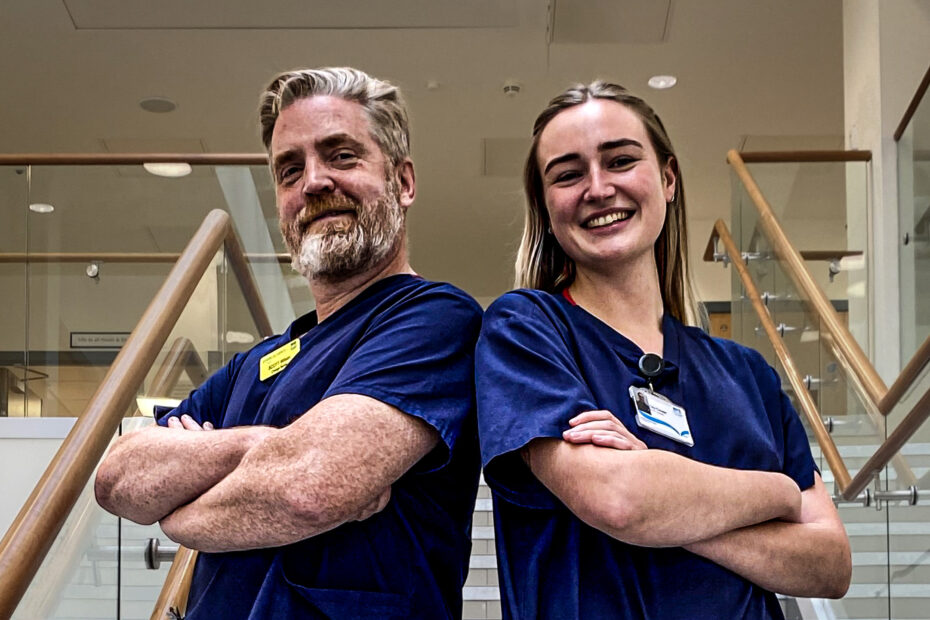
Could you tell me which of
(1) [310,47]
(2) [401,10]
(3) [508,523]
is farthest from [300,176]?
(1) [310,47]

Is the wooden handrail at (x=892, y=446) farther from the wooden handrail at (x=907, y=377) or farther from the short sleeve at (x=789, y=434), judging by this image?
the short sleeve at (x=789, y=434)

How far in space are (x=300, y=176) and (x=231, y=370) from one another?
0.34 meters

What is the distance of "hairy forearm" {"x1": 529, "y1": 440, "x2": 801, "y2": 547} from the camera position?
139 cm

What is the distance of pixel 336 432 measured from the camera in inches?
59.4

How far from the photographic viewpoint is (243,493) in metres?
1.52

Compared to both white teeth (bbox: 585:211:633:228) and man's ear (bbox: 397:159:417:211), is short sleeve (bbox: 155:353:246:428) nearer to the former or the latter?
man's ear (bbox: 397:159:417:211)

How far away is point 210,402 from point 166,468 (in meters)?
0.28

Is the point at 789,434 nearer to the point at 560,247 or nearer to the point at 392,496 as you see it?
the point at 560,247

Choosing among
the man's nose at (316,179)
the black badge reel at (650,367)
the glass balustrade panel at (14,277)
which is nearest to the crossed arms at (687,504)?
the black badge reel at (650,367)

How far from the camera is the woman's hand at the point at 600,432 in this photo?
1.42 meters

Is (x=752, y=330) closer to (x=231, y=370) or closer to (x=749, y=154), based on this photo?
(x=749, y=154)

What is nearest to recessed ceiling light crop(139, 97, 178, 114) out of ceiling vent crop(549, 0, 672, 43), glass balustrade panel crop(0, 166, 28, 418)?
ceiling vent crop(549, 0, 672, 43)

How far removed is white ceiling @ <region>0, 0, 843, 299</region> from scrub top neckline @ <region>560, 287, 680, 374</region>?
3749mm

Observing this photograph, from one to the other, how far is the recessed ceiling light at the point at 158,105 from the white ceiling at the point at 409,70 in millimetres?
73
